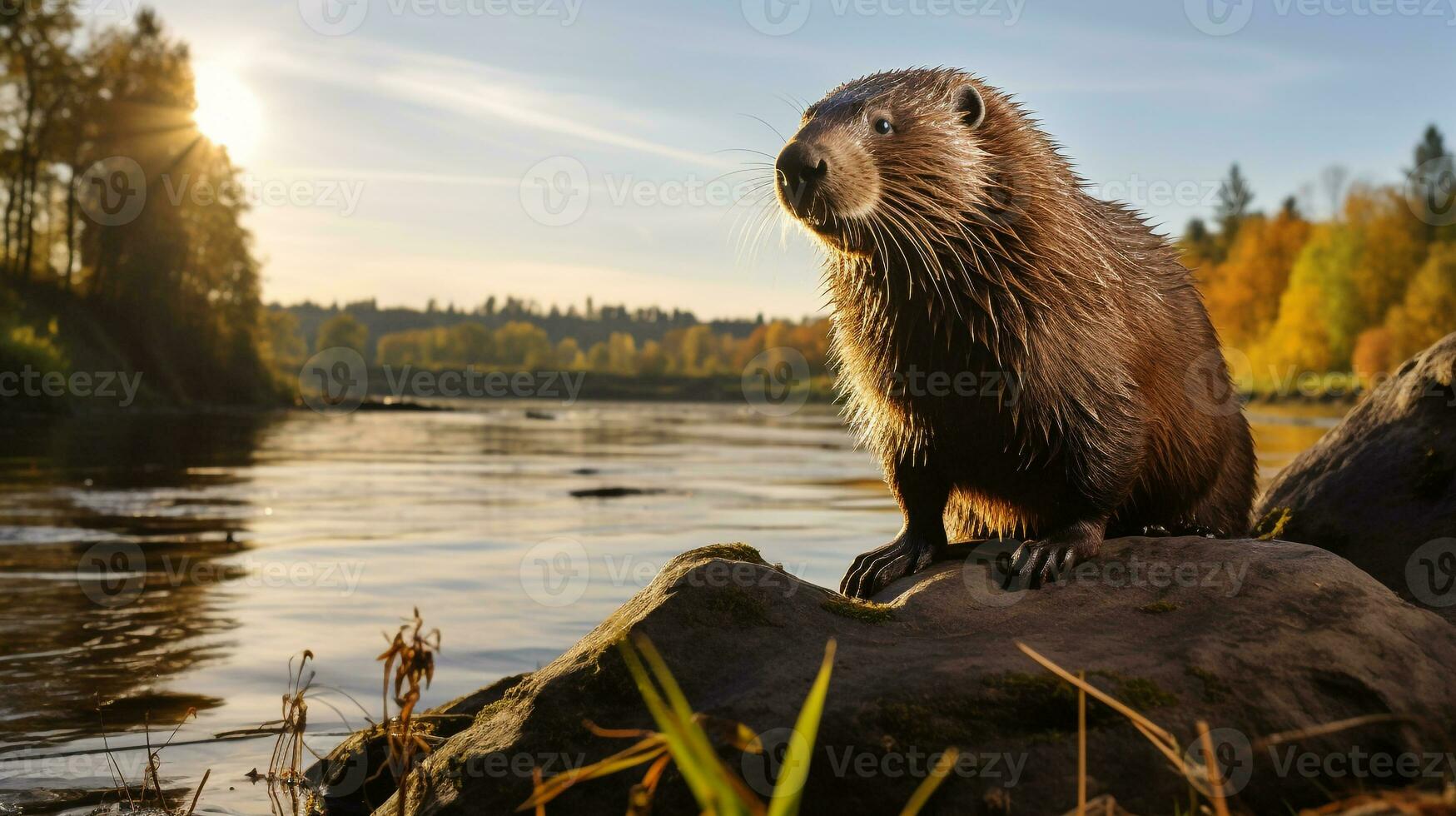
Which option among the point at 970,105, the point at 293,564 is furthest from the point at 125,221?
the point at 970,105

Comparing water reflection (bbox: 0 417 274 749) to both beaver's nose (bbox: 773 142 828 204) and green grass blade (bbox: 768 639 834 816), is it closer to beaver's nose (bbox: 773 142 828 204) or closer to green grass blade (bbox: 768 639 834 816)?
beaver's nose (bbox: 773 142 828 204)

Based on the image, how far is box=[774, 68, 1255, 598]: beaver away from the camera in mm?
5090

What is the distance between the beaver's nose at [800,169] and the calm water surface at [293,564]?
11.0 ft

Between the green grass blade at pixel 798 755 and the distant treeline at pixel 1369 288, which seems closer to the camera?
the green grass blade at pixel 798 755

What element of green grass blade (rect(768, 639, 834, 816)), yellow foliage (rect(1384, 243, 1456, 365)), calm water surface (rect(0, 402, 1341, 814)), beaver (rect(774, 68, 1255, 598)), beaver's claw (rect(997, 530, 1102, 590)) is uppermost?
yellow foliage (rect(1384, 243, 1456, 365))

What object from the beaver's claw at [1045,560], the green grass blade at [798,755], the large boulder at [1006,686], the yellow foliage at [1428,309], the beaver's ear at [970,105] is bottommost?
the large boulder at [1006,686]

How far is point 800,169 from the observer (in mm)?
4840

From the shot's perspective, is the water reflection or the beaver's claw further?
the water reflection

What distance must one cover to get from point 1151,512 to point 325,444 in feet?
95.2

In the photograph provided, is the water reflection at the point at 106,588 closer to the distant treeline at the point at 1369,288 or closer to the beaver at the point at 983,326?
the beaver at the point at 983,326

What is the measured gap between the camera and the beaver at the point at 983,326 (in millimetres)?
5090

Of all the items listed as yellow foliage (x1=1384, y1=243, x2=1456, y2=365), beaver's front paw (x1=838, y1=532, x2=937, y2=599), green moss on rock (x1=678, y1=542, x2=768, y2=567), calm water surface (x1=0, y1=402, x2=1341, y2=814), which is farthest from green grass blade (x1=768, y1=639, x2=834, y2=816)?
yellow foliage (x1=1384, y1=243, x2=1456, y2=365)

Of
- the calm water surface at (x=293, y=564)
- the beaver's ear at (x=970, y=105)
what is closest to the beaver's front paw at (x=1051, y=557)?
the beaver's ear at (x=970, y=105)

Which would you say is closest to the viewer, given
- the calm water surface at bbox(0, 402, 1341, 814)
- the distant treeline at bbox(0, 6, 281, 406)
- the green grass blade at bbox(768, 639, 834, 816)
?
the green grass blade at bbox(768, 639, 834, 816)
